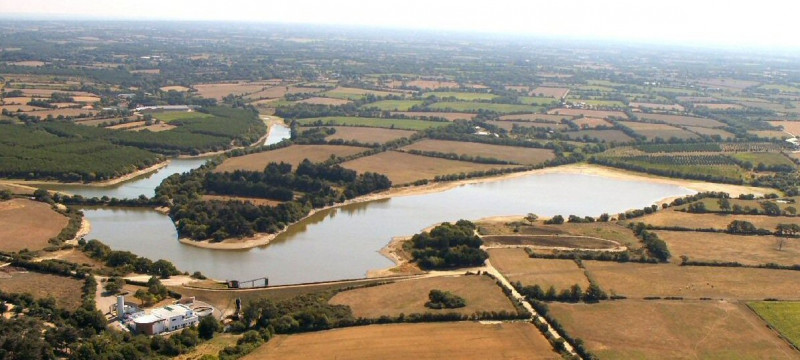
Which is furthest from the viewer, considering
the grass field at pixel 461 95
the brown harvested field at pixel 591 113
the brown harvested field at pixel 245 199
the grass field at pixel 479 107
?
the grass field at pixel 461 95

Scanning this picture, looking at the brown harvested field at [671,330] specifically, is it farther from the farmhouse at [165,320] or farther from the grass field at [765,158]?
the grass field at [765,158]

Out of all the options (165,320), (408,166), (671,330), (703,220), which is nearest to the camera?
(165,320)

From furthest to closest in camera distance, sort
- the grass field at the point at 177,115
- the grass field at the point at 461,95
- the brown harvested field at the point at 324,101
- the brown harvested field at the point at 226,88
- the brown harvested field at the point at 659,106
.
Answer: the grass field at the point at 461,95
the brown harvested field at the point at 226,88
the brown harvested field at the point at 659,106
the brown harvested field at the point at 324,101
the grass field at the point at 177,115

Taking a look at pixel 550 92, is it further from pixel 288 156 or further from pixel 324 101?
pixel 288 156

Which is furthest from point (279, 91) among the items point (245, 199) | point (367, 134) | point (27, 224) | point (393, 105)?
point (27, 224)

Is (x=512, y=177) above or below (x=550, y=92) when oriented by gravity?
below

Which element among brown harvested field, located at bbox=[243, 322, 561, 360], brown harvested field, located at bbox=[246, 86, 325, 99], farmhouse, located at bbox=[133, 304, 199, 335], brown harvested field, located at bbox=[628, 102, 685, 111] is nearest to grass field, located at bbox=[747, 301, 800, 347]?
brown harvested field, located at bbox=[243, 322, 561, 360]

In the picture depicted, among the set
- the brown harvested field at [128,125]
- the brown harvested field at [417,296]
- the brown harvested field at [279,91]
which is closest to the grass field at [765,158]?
the brown harvested field at [417,296]
